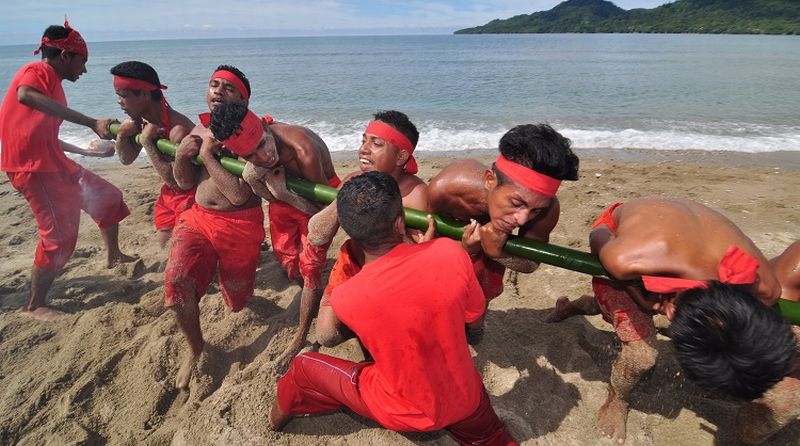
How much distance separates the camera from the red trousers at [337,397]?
2051 millimetres

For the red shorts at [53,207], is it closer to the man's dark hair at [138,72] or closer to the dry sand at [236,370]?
the dry sand at [236,370]

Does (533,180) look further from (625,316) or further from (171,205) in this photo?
(171,205)

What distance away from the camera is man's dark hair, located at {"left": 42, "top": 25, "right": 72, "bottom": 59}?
3618 mm

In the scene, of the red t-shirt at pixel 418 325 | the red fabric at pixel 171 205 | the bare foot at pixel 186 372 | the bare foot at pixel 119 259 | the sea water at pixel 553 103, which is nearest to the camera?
the red t-shirt at pixel 418 325

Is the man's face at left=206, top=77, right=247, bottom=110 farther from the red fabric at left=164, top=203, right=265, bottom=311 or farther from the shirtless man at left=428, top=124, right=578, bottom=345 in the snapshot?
the shirtless man at left=428, top=124, right=578, bottom=345

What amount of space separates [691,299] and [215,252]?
290 cm

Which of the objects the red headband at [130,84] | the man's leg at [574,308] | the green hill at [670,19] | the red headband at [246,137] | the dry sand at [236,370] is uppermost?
the green hill at [670,19]

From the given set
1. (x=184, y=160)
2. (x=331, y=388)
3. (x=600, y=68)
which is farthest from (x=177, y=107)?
(x=600, y=68)

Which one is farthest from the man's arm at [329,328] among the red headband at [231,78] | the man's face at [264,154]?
the red headband at [231,78]

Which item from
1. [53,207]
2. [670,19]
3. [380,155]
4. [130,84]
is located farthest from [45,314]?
[670,19]

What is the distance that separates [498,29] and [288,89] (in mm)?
123527

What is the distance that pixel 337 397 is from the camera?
2.14 metres

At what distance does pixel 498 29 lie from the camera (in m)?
129

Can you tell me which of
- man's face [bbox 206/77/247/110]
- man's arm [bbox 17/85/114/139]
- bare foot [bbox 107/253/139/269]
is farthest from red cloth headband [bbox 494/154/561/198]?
bare foot [bbox 107/253/139/269]
